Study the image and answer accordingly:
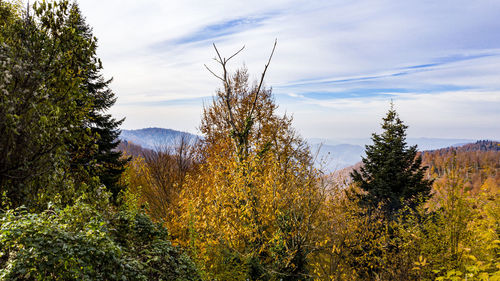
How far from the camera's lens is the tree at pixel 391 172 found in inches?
861

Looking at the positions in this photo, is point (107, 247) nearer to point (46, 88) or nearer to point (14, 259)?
point (14, 259)

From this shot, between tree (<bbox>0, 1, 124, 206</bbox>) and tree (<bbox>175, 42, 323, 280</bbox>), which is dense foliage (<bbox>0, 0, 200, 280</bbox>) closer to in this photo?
tree (<bbox>0, 1, 124, 206</bbox>)

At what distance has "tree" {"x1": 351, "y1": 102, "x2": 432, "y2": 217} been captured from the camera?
21.9m

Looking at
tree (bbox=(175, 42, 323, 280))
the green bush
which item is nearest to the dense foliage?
the green bush

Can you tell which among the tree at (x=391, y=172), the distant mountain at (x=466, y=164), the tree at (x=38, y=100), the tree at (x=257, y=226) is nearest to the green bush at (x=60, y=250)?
the tree at (x=38, y=100)

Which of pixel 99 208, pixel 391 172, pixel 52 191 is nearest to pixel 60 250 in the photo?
pixel 99 208

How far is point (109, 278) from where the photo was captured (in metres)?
5.36

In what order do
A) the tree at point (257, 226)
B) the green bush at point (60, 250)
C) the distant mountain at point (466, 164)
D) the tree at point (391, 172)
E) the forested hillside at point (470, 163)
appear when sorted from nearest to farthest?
the green bush at point (60, 250) → the forested hillside at point (470, 163) → the distant mountain at point (466, 164) → the tree at point (257, 226) → the tree at point (391, 172)

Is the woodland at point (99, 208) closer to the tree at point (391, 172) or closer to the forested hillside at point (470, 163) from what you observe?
the forested hillside at point (470, 163)

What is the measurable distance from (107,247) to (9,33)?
703 cm

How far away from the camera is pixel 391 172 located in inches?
896

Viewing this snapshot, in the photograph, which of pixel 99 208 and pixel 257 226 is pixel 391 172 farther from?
pixel 99 208

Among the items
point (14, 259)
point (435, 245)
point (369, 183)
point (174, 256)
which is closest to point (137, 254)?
point (174, 256)

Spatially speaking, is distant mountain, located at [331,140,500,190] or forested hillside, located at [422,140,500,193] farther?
distant mountain, located at [331,140,500,190]
